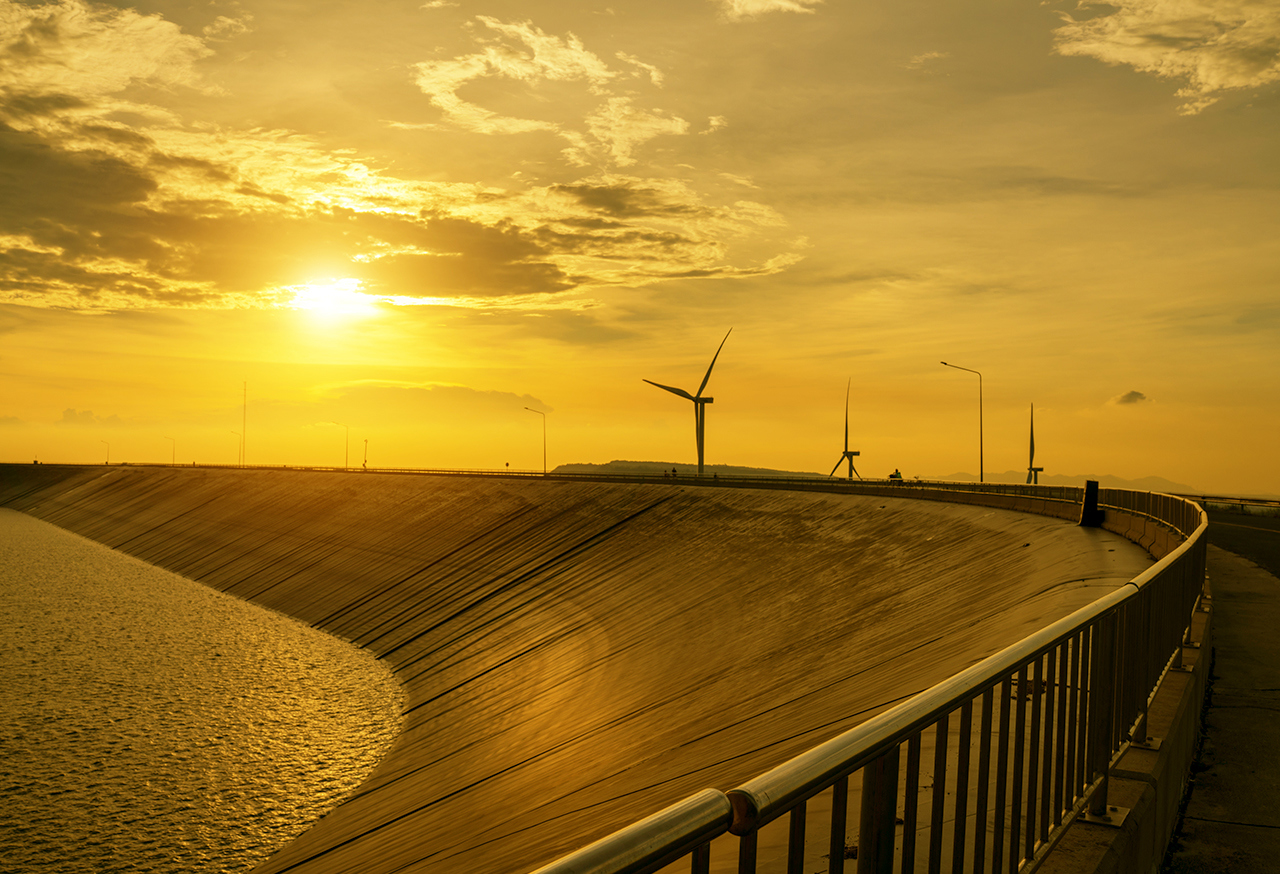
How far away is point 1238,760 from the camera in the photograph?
318 inches

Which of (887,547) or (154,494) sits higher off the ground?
(887,547)

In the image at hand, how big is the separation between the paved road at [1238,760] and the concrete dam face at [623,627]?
9.85ft

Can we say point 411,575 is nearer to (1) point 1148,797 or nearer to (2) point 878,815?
(1) point 1148,797

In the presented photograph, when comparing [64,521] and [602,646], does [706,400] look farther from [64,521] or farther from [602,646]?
[64,521]

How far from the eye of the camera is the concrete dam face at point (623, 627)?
17141 mm

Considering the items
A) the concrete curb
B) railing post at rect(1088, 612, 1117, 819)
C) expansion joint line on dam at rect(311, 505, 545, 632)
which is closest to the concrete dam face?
expansion joint line on dam at rect(311, 505, 545, 632)

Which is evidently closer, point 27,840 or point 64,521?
point 27,840

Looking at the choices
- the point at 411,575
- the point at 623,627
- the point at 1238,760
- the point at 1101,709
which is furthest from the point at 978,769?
the point at 411,575

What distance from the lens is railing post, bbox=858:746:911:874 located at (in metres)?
3.30

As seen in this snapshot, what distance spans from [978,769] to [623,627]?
30.9 meters

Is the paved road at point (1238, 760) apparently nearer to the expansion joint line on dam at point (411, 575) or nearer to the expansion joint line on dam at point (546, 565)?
the expansion joint line on dam at point (546, 565)

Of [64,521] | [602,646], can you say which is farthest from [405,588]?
[64,521]

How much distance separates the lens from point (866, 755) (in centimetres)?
305

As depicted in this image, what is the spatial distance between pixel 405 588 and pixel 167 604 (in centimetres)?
1877
